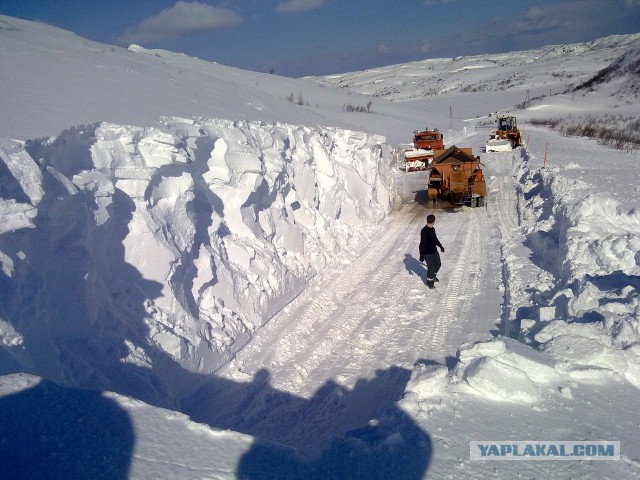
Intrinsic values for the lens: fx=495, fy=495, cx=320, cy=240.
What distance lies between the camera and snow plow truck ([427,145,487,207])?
15.2 metres

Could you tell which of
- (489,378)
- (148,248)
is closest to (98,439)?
(489,378)

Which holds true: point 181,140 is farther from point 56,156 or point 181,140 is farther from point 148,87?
point 148,87

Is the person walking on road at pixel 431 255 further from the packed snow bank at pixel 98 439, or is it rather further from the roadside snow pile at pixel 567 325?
the packed snow bank at pixel 98 439

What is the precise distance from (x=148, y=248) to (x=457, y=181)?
10753 mm

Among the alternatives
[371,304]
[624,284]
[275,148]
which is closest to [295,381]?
[371,304]

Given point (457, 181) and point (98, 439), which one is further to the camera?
point (457, 181)

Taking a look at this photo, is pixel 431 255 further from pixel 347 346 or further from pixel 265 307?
pixel 265 307

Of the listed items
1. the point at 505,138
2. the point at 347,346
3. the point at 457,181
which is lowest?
the point at 347,346

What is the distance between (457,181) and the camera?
50.5 ft

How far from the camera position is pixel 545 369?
479 centimetres

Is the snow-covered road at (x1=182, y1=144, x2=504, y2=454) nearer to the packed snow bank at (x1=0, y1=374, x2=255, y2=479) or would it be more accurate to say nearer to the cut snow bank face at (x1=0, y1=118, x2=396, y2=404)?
the cut snow bank face at (x1=0, y1=118, x2=396, y2=404)

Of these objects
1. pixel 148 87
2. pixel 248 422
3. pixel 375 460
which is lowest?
pixel 248 422

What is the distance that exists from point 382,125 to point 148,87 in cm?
2022

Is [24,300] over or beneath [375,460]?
over
